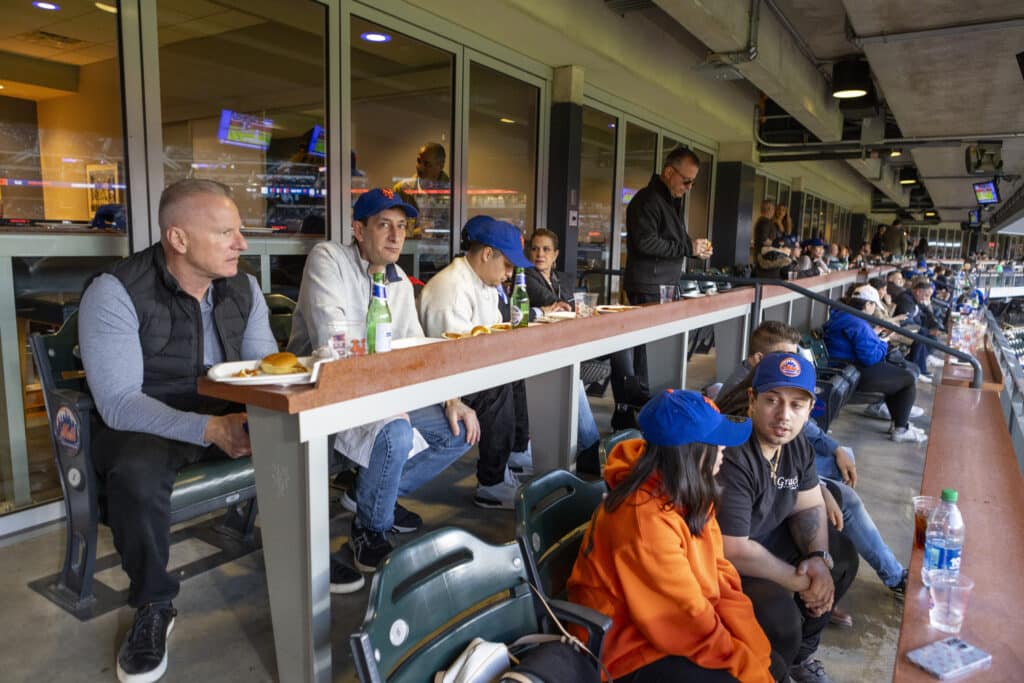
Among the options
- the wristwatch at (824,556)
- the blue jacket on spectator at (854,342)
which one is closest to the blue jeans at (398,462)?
the wristwatch at (824,556)

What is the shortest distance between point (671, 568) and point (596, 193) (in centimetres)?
Result: 610

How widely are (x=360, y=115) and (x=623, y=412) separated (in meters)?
2.48

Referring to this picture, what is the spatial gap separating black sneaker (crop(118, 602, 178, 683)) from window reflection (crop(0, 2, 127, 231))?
1.76 meters

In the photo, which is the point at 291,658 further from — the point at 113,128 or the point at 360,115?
the point at 360,115

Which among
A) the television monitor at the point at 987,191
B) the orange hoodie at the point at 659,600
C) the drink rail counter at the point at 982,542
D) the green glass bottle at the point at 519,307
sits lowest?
the orange hoodie at the point at 659,600

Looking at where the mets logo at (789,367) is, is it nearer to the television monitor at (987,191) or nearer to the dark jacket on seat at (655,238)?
the dark jacket on seat at (655,238)

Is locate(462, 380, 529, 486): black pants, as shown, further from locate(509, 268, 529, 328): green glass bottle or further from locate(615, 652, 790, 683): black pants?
locate(615, 652, 790, 683): black pants

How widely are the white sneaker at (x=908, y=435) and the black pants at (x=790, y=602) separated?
2.70 metres

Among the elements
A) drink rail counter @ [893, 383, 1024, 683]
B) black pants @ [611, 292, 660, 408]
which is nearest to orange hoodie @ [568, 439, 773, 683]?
drink rail counter @ [893, 383, 1024, 683]

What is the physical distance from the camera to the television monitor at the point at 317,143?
160 inches

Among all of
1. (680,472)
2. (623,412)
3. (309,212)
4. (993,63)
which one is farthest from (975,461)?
(993,63)

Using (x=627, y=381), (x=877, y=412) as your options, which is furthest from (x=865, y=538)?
(x=877, y=412)

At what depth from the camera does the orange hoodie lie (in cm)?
152

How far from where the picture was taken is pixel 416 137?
5.20 m
